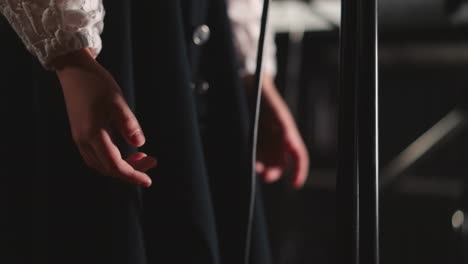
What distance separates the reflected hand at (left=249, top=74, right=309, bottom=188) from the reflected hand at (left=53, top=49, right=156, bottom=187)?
36 cm

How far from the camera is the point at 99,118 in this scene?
1.77 ft

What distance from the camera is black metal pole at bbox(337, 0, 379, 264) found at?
436 mm

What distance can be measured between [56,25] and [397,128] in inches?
67.5

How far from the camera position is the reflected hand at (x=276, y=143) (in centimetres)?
88

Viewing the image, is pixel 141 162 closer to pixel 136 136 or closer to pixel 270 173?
pixel 136 136

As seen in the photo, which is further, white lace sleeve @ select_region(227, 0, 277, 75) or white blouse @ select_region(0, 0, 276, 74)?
white lace sleeve @ select_region(227, 0, 277, 75)

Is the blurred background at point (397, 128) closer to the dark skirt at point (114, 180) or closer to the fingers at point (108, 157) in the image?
the dark skirt at point (114, 180)

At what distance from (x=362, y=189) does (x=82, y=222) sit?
307 mm

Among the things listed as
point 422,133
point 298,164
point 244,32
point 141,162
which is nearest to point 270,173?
point 298,164

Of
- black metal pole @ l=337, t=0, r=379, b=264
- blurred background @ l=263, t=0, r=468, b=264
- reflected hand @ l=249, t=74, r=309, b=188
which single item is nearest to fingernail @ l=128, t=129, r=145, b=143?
black metal pole @ l=337, t=0, r=379, b=264

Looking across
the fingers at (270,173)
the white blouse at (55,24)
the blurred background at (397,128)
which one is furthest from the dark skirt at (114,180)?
the blurred background at (397,128)

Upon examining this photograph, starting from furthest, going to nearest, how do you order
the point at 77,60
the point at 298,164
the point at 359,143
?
1. the point at 298,164
2. the point at 77,60
3. the point at 359,143

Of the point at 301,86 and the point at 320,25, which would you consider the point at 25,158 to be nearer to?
the point at 320,25

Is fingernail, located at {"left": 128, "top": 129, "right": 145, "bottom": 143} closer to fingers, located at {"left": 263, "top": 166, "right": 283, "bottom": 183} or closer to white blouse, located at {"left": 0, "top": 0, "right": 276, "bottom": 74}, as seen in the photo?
white blouse, located at {"left": 0, "top": 0, "right": 276, "bottom": 74}
